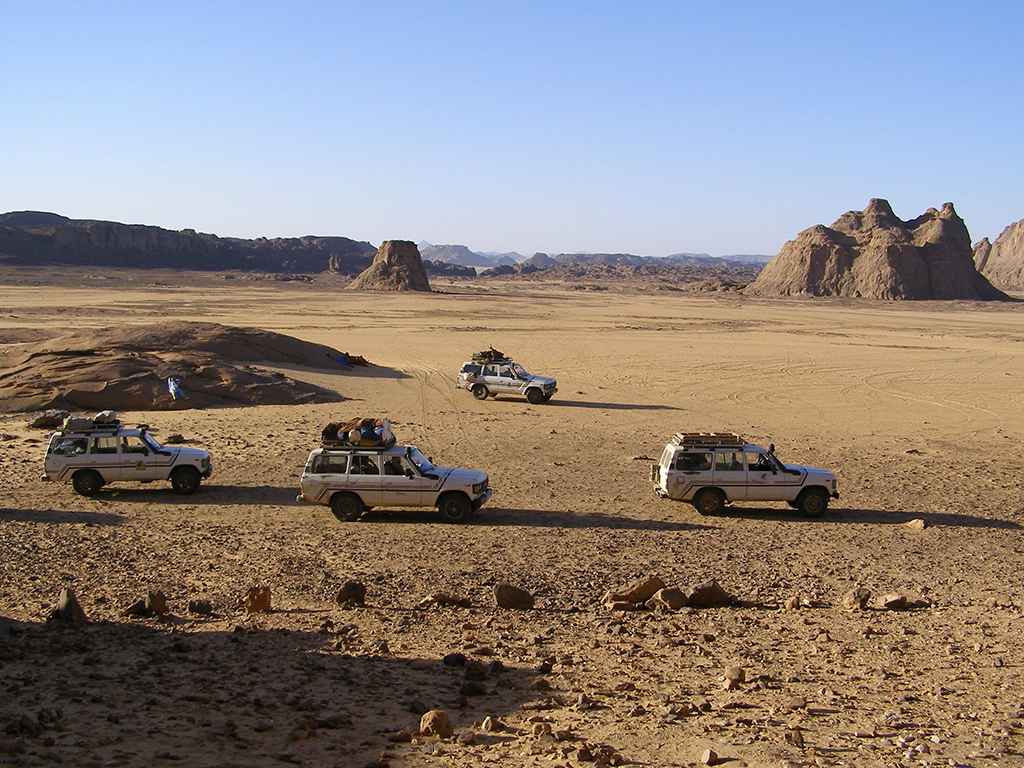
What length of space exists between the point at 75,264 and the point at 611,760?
508 feet

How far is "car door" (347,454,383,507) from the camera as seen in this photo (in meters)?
15.7

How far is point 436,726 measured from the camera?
7145 millimetres

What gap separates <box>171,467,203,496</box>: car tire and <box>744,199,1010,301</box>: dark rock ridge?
11155 centimetres

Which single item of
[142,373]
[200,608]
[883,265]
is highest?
[883,265]

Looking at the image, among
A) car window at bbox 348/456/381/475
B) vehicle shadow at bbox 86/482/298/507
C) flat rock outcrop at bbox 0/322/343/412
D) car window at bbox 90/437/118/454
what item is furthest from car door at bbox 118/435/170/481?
flat rock outcrop at bbox 0/322/343/412

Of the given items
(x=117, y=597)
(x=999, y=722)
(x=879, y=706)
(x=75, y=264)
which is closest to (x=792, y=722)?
(x=879, y=706)

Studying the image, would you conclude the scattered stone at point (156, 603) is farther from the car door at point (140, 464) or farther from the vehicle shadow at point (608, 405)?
the vehicle shadow at point (608, 405)

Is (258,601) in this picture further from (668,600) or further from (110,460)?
(110,460)

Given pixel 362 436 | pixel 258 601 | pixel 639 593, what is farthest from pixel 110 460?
pixel 639 593

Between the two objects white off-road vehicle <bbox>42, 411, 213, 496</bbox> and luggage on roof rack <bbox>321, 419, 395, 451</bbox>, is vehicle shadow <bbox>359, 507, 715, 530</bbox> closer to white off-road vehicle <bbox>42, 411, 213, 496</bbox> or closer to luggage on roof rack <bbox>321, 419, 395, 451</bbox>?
luggage on roof rack <bbox>321, 419, 395, 451</bbox>

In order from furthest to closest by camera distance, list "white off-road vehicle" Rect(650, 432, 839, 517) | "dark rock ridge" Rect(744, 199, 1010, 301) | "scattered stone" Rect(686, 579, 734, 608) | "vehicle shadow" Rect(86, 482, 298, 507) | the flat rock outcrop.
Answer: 1. "dark rock ridge" Rect(744, 199, 1010, 301)
2. the flat rock outcrop
3. "vehicle shadow" Rect(86, 482, 298, 507)
4. "white off-road vehicle" Rect(650, 432, 839, 517)
5. "scattered stone" Rect(686, 579, 734, 608)

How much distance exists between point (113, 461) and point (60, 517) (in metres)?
1.95

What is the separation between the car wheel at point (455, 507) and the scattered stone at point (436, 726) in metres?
8.39

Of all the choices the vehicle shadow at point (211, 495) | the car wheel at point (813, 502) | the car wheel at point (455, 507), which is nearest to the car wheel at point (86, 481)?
the vehicle shadow at point (211, 495)
